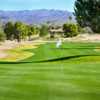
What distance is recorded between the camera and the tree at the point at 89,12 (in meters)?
39.7

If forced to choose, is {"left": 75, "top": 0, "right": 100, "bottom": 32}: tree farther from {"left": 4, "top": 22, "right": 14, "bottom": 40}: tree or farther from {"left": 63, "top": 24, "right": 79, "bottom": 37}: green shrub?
{"left": 63, "top": 24, "right": 79, "bottom": 37}: green shrub

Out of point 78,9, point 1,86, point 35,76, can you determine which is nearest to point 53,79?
point 35,76

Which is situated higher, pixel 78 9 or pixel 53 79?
pixel 78 9

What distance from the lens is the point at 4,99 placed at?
1344 cm

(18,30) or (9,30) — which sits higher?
(9,30)

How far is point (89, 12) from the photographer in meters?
40.1

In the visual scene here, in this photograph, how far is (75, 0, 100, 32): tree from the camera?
3966 cm

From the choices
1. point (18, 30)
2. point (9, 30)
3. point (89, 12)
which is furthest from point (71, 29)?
point (89, 12)

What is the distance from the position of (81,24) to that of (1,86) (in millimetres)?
27431

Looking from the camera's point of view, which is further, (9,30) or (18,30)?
(18,30)

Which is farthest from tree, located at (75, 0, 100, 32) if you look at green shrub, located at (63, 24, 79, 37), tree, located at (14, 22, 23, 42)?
green shrub, located at (63, 24, 79, 37)

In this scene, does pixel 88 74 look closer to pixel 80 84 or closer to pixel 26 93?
pixel 80 84

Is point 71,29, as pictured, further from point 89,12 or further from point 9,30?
point 89,12

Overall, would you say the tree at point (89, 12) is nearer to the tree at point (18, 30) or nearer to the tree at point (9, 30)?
the tree at point (18, 30)
